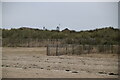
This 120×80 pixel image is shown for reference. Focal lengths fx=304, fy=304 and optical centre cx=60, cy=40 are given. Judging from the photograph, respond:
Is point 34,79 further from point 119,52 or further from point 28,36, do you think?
point 28,36

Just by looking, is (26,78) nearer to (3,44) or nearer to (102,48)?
(102,48)

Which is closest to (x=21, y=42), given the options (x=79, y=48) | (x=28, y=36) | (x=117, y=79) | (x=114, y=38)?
(x=28, y=36)

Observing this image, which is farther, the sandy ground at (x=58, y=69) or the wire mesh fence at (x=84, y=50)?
the wire mesh fence at (x=84, y=50)

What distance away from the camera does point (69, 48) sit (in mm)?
35625

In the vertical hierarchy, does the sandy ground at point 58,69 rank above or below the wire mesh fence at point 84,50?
below

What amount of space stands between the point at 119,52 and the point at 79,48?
14.1ft

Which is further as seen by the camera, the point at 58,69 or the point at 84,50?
the point at 84,50

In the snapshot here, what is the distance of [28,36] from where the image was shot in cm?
6406

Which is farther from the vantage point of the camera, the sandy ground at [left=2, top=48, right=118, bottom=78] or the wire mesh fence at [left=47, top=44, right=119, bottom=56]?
the wire mesh fence at [left=47, top=44, right=119, bottom=56]

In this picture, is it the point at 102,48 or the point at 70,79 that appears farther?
the point at 102,48

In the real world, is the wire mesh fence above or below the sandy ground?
above

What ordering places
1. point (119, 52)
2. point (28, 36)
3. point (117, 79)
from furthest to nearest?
point (28, 36), point (119, 52), point (117, 79)

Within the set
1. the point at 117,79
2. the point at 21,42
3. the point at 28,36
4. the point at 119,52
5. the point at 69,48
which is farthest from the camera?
the point at 28,36

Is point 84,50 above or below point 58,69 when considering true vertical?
above
